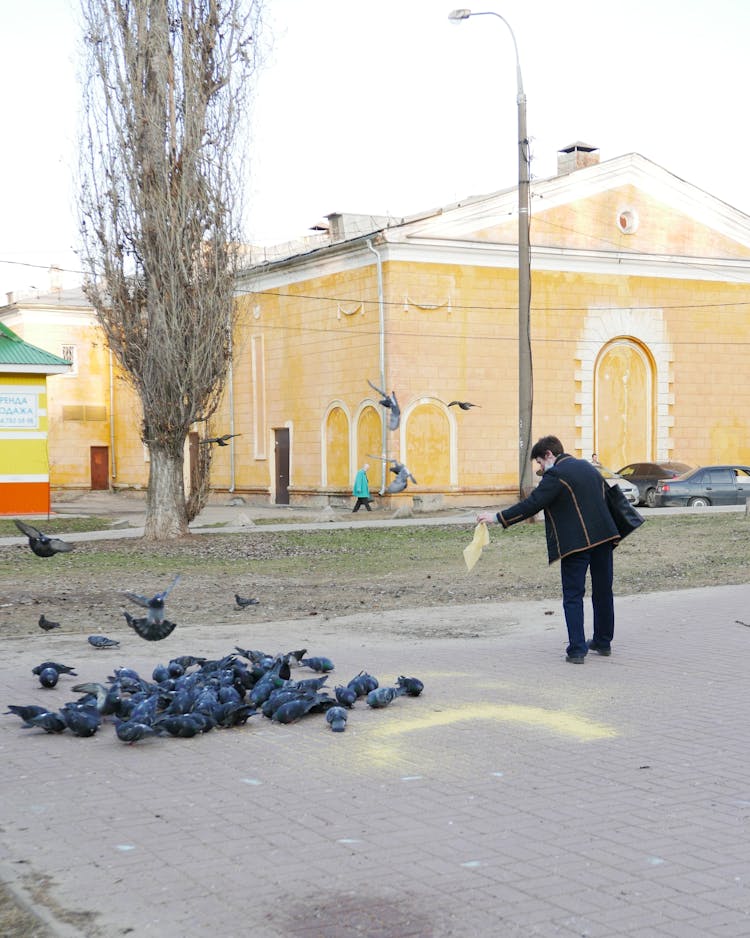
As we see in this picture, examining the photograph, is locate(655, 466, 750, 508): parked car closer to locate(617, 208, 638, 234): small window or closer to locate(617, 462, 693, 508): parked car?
locate(617, 462, 693, 508): parked car

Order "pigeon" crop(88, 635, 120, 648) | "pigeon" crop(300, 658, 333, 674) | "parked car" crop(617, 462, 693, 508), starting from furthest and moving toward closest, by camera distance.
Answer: "parked car" crop(617, 462, 693, 508) → "pigeon" crop(88, 635, 120, 648) → "pigeon" crop(300, 658, 333, 674)

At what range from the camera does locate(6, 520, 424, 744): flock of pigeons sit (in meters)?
6.84

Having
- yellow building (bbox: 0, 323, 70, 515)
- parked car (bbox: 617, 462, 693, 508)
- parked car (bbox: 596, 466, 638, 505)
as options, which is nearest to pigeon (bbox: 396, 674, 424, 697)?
yellow building (bbox: 0, 323, 70, 515)

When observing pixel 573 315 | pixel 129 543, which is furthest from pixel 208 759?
pixel 573 315

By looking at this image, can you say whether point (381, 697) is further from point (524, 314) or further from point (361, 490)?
point (361, 490)

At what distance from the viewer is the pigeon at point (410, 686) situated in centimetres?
775

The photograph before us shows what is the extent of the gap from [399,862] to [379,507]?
1072 inches

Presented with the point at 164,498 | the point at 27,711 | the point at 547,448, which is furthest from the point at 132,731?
the point at 164,498

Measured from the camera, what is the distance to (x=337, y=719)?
6969mm

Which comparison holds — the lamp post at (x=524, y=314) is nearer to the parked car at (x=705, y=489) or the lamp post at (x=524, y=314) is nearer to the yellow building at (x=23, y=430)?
the parked car at (x=705, y=489)

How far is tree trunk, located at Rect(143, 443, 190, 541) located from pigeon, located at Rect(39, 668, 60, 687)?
43.7 ft

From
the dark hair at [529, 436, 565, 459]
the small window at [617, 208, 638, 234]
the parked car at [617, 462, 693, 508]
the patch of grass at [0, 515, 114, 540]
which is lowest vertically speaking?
the patch of grass at [0, 515, 114, 540]

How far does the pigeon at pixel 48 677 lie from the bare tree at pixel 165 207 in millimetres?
12915

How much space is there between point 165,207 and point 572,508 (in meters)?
13.5
